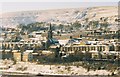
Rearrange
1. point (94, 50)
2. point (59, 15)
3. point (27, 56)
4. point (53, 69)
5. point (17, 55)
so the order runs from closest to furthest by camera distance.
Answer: point (53, 69)
point (27, 56)
point (17, 55)
point (94, 50)
point (59, 15)

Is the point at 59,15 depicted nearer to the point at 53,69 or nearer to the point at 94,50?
the point at 94,50

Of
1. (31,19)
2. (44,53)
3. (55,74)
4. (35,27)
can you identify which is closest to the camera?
(55,74)

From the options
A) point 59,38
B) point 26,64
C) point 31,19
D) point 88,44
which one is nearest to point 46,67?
→ point 26,64

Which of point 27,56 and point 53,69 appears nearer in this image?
point 53,69

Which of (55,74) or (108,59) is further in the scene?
(108,59)

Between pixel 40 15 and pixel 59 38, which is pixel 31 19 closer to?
pixel 40 15

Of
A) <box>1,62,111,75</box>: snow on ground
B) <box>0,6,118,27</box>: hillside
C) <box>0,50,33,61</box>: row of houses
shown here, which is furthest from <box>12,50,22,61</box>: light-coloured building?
<box>0,6,118,27</box>: hillside

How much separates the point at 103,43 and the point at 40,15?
1500cm

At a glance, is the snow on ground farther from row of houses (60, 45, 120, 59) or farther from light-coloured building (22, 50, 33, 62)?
row of houses (60, 45, 120, 59)

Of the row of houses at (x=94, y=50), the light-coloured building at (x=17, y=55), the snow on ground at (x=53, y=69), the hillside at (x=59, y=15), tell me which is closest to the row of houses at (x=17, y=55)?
the light-coloured building at (x=17, y=55)

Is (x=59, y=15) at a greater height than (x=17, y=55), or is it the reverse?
(x=17, y=55)

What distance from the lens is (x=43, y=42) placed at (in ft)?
57.0

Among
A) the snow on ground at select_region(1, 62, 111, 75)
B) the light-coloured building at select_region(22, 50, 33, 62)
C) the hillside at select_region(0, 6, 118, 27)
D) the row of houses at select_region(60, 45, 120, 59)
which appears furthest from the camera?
the hillside at select_region(0, 6, 118, 27)

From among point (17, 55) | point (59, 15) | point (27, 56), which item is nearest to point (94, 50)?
point (27, 56)
